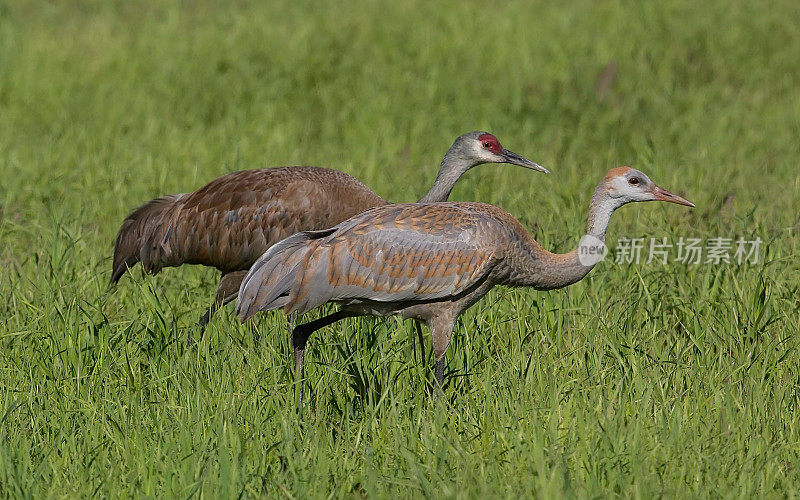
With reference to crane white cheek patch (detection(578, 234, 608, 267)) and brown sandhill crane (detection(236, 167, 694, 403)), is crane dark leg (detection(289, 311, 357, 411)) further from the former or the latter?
crane white cheek patch (detection(578, 234, 608, 267))

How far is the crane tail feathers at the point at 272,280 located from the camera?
4871 mm

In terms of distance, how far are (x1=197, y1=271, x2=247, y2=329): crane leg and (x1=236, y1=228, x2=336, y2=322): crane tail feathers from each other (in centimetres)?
89

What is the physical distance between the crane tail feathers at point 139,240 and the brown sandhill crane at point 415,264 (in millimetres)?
1677

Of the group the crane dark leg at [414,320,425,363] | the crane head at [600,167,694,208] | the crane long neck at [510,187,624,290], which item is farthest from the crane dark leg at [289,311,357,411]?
the crane head at [600,167,694,208]

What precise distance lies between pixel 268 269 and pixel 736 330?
2.24 metres

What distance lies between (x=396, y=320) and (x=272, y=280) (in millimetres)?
844

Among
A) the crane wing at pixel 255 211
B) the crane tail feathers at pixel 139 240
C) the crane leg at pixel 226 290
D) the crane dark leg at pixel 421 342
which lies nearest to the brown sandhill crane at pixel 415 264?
the crane dark leg at pixel 421 342

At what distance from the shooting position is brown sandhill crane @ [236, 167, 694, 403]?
4859mm

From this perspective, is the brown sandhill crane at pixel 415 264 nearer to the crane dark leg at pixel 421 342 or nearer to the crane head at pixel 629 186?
the crane head at pixel 629 186

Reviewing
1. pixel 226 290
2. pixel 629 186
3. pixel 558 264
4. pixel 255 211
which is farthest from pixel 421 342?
pixel 255 211

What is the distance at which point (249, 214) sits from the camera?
6352 millimetres

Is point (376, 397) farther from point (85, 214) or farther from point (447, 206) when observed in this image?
point (85, 214)

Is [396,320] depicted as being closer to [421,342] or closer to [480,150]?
[421,342]

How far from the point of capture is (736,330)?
17.4 feet
